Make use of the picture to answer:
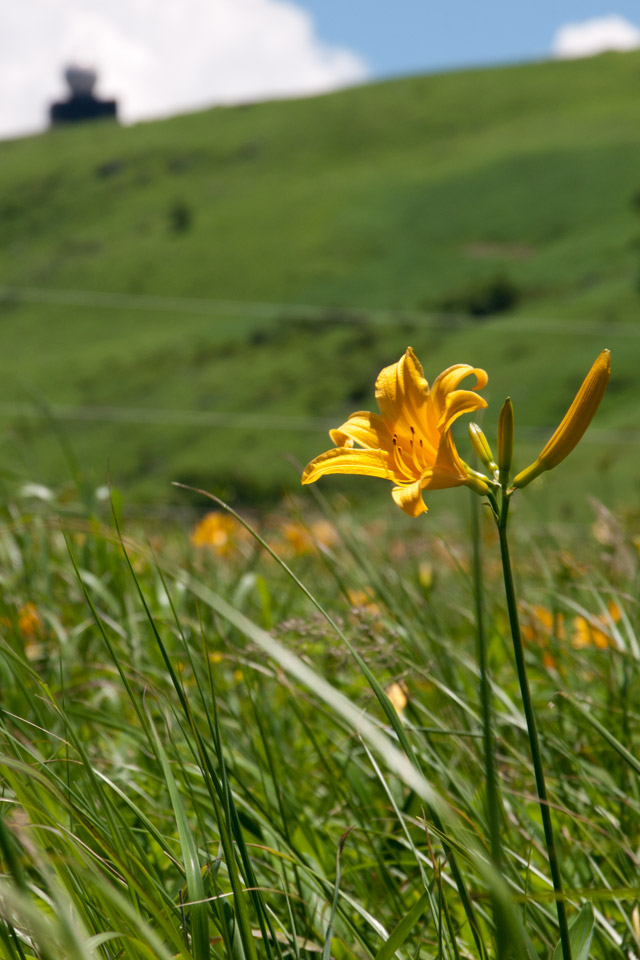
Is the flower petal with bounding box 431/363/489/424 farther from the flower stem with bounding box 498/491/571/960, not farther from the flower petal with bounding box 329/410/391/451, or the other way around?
the flower stem with bounding box 498/491/571/960

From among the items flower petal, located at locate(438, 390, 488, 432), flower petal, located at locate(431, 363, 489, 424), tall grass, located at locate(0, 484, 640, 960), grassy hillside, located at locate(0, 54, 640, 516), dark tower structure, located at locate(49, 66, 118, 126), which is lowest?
tall grass, located at locate(0, 484, 640, 960)

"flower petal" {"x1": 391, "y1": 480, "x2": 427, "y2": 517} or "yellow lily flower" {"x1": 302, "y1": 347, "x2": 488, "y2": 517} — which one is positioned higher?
"yellow lily flower" {"x1": 302, "y1": 347, "x2": 488, "y2": 517}

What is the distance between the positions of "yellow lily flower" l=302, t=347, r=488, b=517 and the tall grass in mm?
154

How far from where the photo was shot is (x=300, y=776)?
1.38 m

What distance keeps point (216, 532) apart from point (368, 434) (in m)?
2.36

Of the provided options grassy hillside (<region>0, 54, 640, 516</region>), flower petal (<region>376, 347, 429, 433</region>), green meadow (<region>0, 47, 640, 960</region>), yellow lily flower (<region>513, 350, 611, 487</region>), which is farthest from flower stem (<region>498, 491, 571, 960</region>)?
grassy hillside (<region>0, 54, 640, 516</region>)

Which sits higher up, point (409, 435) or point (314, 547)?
point (409, 435)

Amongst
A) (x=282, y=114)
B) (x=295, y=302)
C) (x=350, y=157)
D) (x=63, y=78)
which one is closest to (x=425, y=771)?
(x=295, y=302)

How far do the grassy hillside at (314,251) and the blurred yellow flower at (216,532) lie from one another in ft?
116

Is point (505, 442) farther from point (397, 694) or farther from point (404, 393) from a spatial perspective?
point (397, 694)

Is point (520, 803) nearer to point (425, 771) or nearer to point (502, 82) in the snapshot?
point (425, 771)

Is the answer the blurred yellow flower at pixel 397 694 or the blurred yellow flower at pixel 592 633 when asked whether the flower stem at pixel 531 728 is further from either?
the blurred yellow flower at pixel 592 633

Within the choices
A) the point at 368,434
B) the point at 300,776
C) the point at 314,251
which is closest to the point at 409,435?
the point at 368,434

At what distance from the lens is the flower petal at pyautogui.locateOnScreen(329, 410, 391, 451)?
0.89 m
